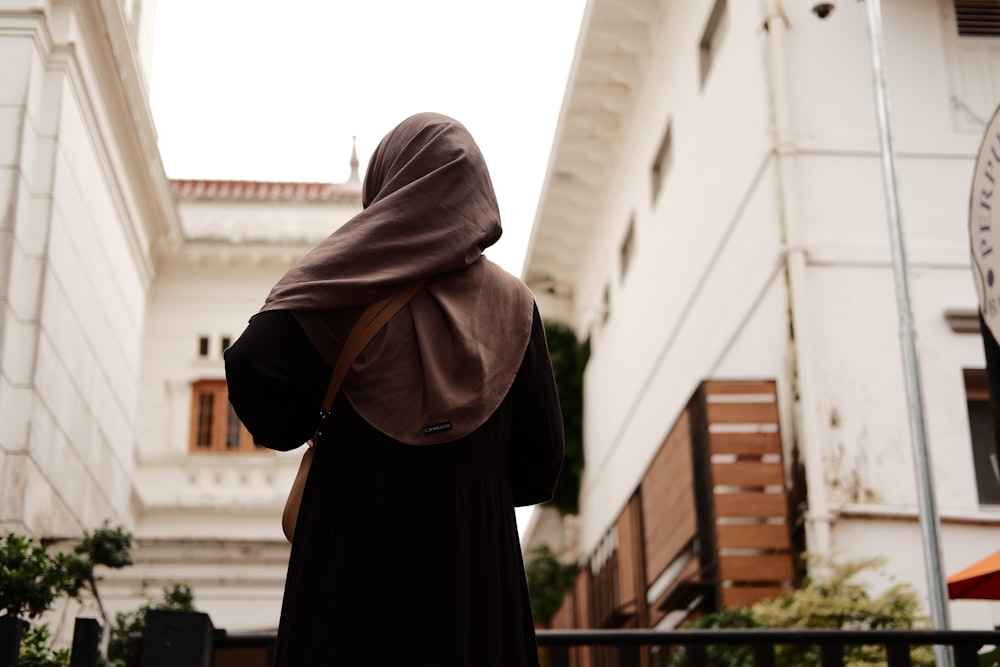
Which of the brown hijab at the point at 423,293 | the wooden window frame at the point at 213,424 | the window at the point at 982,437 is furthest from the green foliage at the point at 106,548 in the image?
the wooden window frame at the point at 213,424

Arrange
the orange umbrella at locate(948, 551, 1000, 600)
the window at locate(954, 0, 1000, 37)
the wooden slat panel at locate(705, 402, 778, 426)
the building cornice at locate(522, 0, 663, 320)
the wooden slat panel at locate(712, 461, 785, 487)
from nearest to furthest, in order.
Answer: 1. the orange umbrella at locate(948, 551, 1000, 600)
2. the wooden slat panel at locate(712, 461, 785, 487)
3. the wooden slat panel at locate(705, 402, 778, 426)
4. the window at locate(954, 0, 1000, 37)
5. the building cornice at locate(522, 0, 663, 320)

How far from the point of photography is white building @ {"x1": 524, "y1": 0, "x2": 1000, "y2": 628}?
1248 centimetres

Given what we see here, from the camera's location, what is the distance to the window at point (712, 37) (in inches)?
663

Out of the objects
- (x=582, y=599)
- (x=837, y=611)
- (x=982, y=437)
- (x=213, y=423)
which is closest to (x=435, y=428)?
(x=837, y=611)

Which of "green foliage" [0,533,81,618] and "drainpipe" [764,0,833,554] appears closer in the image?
"green foliage" [0,533,81,618]

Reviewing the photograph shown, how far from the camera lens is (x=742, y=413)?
13312mm

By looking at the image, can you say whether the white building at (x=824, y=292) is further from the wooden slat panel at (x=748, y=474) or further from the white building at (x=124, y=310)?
the white building at (x=124, y=310)

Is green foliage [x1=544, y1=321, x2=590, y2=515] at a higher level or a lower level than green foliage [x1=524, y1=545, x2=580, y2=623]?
higher

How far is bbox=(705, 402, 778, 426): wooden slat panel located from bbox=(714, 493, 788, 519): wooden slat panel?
75cm

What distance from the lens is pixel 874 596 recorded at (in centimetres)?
1199

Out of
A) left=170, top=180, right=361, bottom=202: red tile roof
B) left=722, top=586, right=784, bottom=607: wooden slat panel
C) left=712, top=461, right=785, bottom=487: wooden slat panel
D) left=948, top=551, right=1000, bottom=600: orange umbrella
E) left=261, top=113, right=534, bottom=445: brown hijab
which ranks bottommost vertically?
left=948, top=551, right=1000, bottom=600: orange umbrella

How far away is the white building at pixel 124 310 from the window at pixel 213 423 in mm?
35

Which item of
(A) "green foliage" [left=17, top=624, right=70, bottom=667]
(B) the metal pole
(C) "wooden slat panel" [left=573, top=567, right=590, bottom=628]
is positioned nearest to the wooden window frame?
(C) "wooden slat panel" [left=573, top=567, right=590, bottom=628]

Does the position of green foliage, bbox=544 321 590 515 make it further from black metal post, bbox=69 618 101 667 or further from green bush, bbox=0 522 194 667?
black metal post, bbox=69 618 101 667
